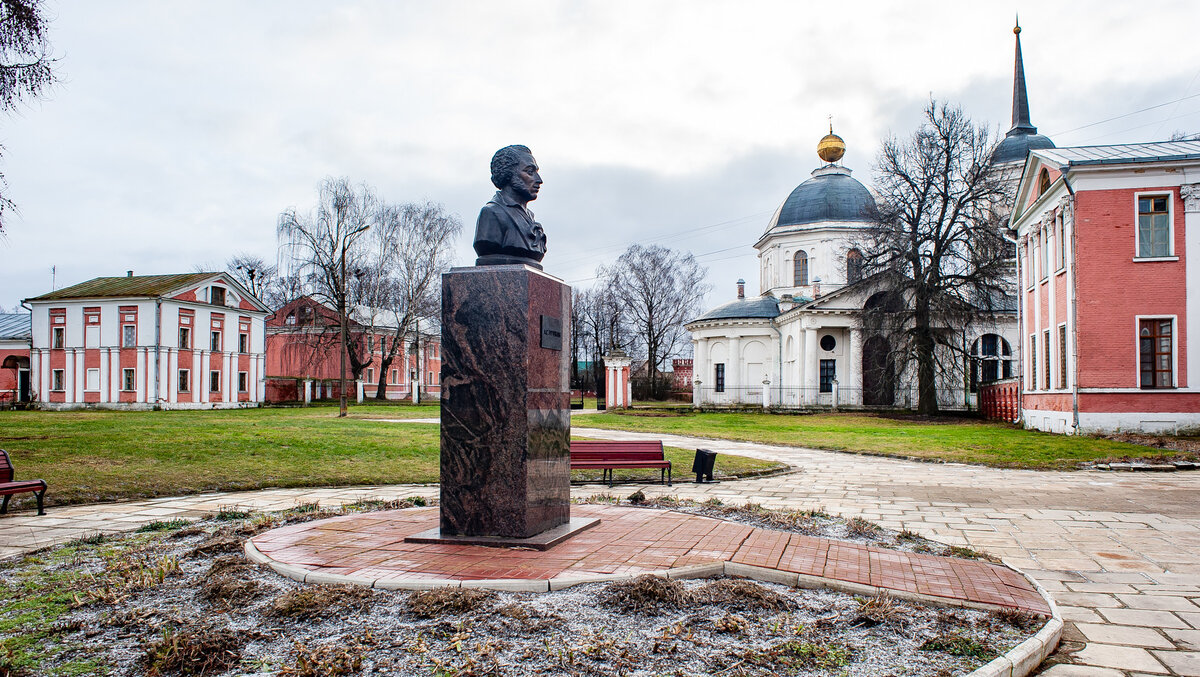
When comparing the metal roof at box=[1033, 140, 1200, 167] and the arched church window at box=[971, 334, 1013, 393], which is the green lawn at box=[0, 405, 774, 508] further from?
the arched church window at box=[971, 334, 1013, 393]

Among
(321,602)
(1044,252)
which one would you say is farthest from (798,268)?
(321,602)

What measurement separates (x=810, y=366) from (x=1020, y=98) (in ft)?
58.3

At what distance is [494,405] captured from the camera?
223 inches

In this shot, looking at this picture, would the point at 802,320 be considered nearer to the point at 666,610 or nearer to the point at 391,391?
the point at 391,391

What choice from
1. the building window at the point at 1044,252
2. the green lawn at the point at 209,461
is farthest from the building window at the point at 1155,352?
the green lawn at the point at 209,461

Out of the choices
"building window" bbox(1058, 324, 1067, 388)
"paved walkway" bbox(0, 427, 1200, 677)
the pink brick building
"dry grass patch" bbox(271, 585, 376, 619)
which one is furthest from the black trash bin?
"building window" bbox(1058, 324, 1067, 388)

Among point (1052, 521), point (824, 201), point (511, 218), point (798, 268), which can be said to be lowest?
point (1052, 521)

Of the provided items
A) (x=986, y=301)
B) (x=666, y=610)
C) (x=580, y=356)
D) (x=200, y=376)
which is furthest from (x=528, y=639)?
(x=580, y=356)

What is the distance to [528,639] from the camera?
3.81 m

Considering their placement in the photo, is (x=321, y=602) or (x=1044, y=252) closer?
(x=321, y=602)

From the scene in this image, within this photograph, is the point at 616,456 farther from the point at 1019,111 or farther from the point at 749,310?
the point at 1019,111

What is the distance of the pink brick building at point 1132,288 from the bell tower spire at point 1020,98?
70.6 ft

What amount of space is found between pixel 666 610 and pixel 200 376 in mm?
42164

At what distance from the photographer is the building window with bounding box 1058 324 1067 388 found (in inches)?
835
